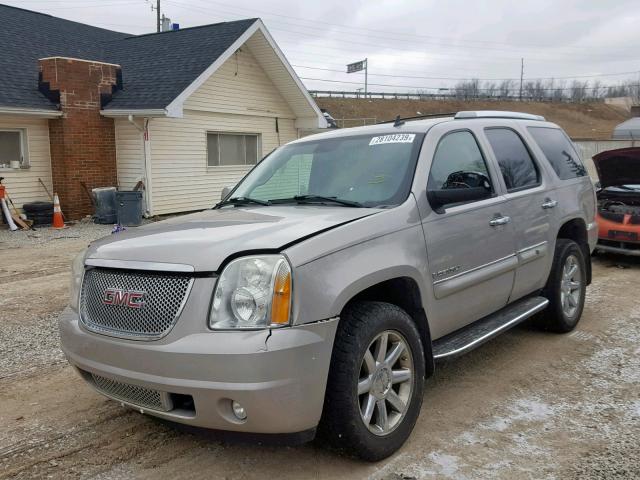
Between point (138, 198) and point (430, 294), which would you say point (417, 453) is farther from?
point (138, 198)

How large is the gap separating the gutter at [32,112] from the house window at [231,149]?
422 centimetres

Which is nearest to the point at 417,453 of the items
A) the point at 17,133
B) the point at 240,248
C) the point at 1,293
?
the point at 240,248

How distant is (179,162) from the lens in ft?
52.5

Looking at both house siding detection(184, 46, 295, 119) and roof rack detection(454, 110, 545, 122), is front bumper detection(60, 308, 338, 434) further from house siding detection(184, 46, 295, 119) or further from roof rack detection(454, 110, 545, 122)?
house siding detection(184, 46, 295, 119)

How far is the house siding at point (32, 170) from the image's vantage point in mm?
13805

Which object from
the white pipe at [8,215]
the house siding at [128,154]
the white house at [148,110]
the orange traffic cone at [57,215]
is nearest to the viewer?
the white pipe at [8,215]

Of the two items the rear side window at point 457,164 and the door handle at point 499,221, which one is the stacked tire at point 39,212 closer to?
the rear side window at point 457,164

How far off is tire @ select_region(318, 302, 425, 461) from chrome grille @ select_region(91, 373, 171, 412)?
0.81 metres

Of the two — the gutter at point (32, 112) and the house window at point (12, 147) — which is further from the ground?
the gutter at point (32, 112)

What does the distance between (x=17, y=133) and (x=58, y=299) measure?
8661 mm

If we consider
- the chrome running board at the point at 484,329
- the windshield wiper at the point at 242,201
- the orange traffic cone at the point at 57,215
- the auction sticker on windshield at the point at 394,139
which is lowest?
the orange traffic cone at the point at 57,215

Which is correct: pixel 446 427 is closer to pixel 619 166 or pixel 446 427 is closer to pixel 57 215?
pixel 619 166

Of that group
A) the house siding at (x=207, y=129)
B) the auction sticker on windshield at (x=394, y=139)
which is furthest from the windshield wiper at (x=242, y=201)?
the house siding at (x=207, y=129)

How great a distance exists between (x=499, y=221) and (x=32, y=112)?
1216cm
